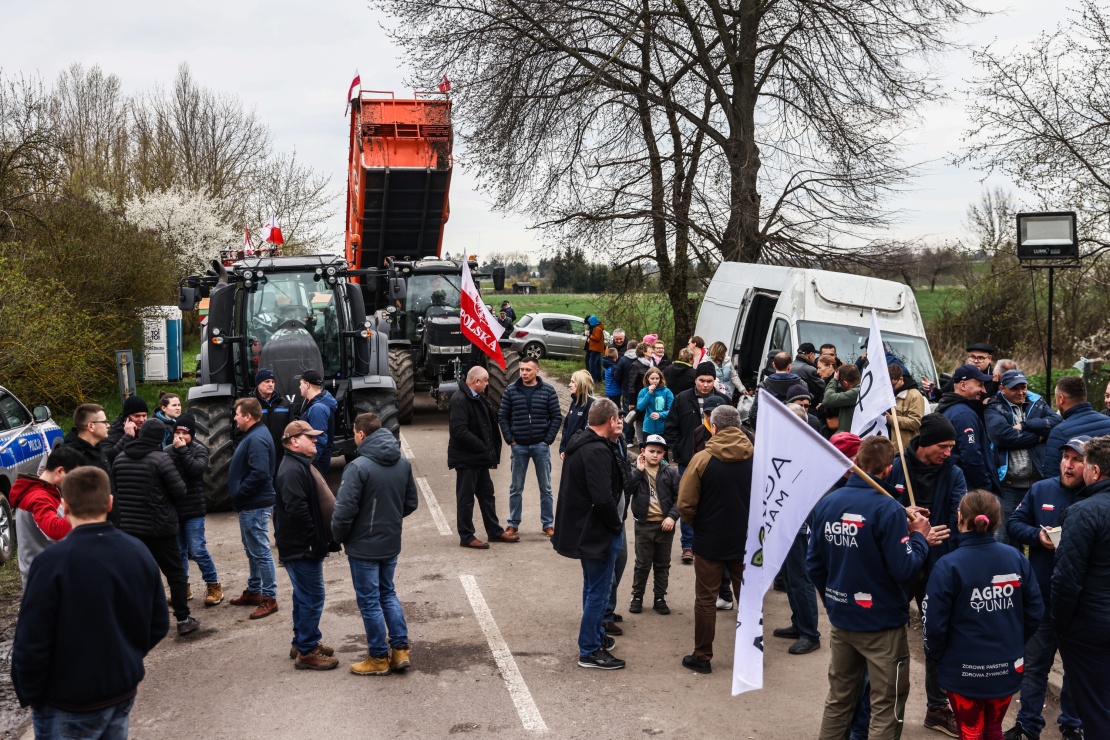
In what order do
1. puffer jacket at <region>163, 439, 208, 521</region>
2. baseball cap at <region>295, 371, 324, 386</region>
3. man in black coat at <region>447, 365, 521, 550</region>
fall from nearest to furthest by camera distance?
puffer jacket at <region>163, 439, 208, 521</region>
baseball cap at <region>295, 371, 324, 386</region>
man in black coat at <region>447, 365, 521, 550</region>

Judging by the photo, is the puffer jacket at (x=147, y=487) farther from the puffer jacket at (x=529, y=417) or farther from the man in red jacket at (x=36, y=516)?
the puffer jacket at (x=529, y=417)

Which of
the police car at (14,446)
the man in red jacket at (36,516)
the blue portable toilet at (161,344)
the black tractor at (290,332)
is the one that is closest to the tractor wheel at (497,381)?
the black tractor at (290,332)

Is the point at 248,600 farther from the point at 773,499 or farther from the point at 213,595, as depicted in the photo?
the point at 773,499

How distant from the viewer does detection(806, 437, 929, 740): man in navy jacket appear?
537 centimetres

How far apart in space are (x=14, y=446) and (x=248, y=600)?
3539 millimetres

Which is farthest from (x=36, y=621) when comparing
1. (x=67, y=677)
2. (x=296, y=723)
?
(x=296, y=723)

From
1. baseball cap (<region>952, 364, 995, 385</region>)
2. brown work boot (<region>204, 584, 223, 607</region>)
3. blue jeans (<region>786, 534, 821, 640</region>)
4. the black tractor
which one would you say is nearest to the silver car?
the black tractor

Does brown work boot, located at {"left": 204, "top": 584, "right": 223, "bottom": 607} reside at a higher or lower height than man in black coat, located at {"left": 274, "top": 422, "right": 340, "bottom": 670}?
lower

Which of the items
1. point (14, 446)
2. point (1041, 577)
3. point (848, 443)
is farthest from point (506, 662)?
point (14, 446)

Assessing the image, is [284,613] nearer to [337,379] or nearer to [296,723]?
[296,723]

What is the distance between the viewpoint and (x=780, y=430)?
5.40m

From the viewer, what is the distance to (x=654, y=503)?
315 inches

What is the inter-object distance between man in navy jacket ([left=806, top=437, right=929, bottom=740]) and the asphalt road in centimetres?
74

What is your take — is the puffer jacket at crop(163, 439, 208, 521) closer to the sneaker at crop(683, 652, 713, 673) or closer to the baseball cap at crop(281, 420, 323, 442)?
the baseball cap at crop(281, 420, 323, 442)
